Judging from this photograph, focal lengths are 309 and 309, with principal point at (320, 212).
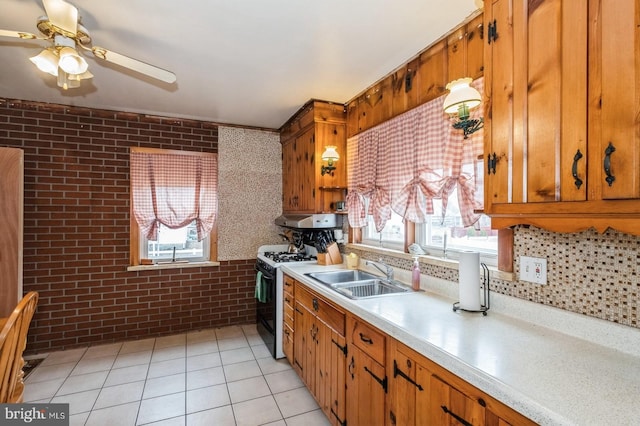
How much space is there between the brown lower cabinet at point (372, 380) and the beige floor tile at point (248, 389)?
1.13 feet

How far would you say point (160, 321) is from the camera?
3506 mm

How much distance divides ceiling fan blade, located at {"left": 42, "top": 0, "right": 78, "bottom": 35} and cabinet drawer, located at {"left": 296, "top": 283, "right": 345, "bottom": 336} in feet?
6.65

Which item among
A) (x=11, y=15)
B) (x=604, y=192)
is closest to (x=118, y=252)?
(x=11, y=15)

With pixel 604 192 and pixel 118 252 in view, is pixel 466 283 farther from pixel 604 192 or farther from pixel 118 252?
pixel 118 252

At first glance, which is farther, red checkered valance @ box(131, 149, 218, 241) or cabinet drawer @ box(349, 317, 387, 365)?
red checkered valance @ box(131, 149, 218, 241)

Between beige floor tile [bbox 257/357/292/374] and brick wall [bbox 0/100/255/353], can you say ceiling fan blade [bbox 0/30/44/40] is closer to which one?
brick wall [bbox 0/100/255/353]

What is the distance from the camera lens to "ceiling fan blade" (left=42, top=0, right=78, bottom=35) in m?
1.37

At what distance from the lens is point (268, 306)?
123 inches

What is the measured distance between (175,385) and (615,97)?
3173mm

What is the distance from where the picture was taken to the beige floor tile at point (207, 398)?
7.46ft

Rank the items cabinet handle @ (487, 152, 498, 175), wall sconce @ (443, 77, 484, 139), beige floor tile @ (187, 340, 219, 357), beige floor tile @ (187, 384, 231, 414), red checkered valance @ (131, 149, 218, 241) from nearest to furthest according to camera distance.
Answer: cabinet handle @ (487, 152, 498, 175), wall sconce @ (443, 77, 484, 139), beige floor tile @ (187, 384, 231, 414), beige floor tile @ (187, 340, 219, 357), red checkered valance @ (131, 149, 218, 241)

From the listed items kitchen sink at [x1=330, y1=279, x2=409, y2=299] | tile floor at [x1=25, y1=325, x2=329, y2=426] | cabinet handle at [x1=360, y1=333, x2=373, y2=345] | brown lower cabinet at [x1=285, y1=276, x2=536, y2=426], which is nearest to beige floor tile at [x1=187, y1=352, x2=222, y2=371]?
tile floor at [x1=25, y1=325, x2=329, y2=426]

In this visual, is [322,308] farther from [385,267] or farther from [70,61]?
[70,61]

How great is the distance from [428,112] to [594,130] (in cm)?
113
